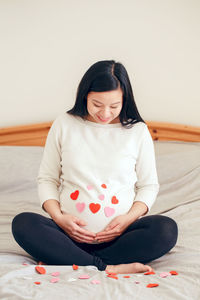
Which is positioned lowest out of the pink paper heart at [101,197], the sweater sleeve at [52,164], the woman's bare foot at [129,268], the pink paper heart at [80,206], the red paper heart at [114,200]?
the woman's bare foot at [129,268]

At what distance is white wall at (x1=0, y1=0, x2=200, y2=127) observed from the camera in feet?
7.34

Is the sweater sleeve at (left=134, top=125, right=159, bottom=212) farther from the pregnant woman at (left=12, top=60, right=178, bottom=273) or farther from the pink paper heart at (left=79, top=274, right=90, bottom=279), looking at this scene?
the pink paper heart at (left=79, top=274, right=90, bottom=279)

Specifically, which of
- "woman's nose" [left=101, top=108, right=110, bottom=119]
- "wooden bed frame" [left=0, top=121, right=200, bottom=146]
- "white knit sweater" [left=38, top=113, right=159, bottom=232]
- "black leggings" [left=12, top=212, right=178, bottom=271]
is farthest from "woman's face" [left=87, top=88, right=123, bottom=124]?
"wooden bed frame" [left=0, top=121, right=200, bottom=146]

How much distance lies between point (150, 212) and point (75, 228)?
57 cm

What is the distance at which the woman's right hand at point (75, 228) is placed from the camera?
4.19ft

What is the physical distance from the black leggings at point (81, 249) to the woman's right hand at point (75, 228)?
0.02 m

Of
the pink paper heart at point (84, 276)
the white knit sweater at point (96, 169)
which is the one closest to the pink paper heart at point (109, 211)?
the white knit sweater at point (96, 169)

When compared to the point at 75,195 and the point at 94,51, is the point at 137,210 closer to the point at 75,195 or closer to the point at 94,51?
the point at 75,195

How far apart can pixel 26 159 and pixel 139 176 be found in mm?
727

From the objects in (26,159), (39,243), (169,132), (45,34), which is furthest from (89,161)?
(45,34)

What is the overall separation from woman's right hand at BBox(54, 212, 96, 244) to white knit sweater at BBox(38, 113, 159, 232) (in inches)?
1.0

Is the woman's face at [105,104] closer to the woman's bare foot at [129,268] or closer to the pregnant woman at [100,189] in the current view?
the pregnant woman at [100,189]

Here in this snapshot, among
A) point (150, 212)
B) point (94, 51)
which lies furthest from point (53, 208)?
point (94, 51)

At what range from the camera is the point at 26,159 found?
77.8 inches
